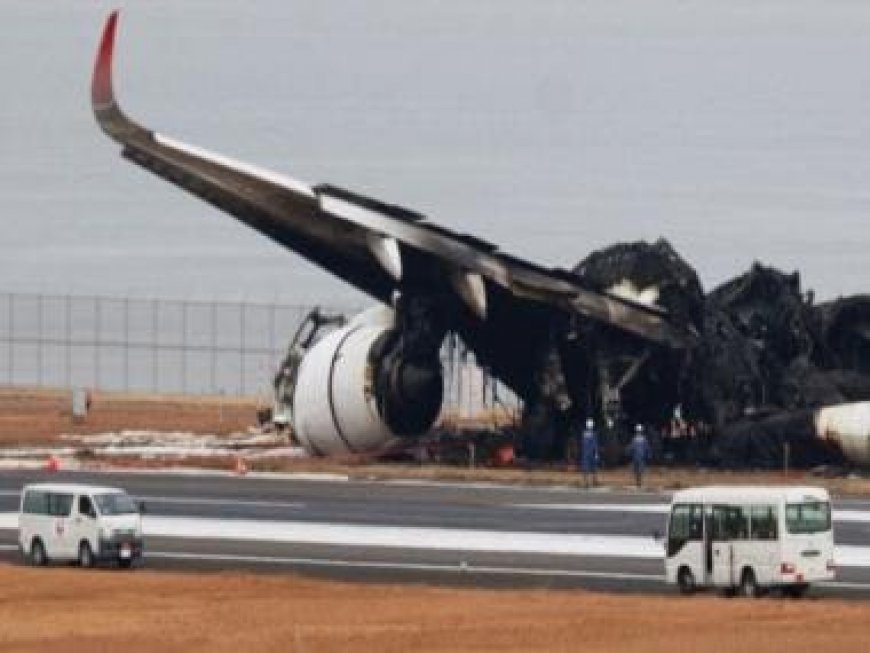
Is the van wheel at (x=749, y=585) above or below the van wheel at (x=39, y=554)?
below

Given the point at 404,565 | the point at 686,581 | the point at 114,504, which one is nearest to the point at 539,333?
the point at 404,565

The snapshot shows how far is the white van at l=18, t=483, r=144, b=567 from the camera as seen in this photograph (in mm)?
65688

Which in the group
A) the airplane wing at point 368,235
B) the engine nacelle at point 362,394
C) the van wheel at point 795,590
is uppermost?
the airplane wing at point 368,235

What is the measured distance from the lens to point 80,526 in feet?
217

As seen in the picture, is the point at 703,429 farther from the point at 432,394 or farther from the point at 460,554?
the point at 460,554

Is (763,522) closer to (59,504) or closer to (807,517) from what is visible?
(807,517)

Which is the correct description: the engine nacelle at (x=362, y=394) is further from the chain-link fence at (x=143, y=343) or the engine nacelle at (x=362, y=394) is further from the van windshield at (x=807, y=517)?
the chain-link fence at (x=143, y=343)

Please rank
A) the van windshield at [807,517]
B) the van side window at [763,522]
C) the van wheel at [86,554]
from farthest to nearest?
the van wheel at [86,554]
the van windshield at [807,517]
the van side window at [763,522]

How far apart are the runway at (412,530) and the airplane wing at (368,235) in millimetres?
6778

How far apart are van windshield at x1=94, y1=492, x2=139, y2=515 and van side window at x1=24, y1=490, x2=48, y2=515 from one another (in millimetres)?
1390

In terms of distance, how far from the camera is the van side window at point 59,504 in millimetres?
66500

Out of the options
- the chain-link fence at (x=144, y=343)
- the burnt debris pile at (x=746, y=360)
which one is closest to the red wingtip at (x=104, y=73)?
the burnt debris pile at (x=746, y=360)

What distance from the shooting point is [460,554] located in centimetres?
6850

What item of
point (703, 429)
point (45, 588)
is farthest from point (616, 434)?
point (45, 588)
